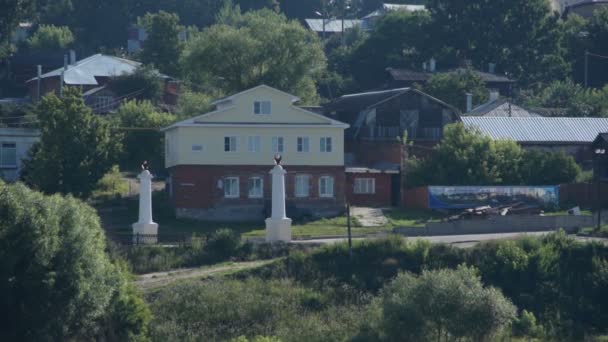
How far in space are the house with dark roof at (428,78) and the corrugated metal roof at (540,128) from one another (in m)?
15.5

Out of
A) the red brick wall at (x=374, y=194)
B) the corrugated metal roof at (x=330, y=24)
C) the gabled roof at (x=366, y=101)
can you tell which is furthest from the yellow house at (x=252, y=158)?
the corrugated metal roof at (x=330, y=24)

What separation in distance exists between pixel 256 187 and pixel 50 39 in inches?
2110

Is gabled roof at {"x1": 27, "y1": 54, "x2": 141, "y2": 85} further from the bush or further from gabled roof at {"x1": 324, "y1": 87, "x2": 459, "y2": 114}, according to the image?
the bush

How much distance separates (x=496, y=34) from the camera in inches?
3853

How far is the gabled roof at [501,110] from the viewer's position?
3152 inches

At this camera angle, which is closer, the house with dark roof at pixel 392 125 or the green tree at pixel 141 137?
the green tree at pixel 141 137

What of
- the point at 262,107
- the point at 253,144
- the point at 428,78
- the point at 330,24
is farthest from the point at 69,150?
the point at 330,24

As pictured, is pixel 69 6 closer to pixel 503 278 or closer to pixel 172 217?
pixel 172 217

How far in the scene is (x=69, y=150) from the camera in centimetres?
6044

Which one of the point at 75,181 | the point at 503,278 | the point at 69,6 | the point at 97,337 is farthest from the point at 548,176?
the point at 69,6

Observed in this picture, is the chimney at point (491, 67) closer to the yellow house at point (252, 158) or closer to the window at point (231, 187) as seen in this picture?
the yellow house at point (252, 158)

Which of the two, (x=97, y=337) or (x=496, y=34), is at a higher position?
(x=496, y=34)

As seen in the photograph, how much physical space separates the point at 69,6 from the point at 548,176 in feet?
213

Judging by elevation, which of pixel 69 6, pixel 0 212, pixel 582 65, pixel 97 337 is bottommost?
pixel 97 337
